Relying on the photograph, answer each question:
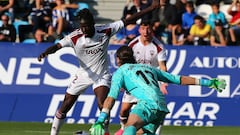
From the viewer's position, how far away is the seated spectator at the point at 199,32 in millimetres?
22219

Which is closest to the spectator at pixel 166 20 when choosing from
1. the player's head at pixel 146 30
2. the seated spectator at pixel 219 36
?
the seated spectator at pixel 219 36

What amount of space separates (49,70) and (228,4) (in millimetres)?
7130

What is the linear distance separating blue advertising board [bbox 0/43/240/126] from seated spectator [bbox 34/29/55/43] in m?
1.72

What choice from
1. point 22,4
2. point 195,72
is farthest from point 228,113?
point 22,4

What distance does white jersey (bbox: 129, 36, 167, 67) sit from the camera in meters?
15.7

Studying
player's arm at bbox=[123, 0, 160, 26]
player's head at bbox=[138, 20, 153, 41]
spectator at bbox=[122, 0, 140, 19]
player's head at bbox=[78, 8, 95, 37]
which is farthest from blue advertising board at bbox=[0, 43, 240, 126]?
player's head at bbox=[78, 8, 95, 37]

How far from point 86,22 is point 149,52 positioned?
87.4 inches

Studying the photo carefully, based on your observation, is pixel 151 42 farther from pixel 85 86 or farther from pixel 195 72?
pixel 195 72

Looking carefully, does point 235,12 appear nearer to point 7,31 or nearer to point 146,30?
point 7,31

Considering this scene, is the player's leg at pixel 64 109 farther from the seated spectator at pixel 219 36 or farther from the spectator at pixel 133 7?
the spectator at pixel 133 7

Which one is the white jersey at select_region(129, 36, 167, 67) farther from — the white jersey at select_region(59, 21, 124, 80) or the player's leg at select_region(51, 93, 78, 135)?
the player's leg at select_region(51, 93, 78, 135)

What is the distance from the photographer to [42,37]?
22.5 m

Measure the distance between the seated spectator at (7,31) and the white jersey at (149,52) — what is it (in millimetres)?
7386

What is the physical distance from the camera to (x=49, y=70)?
2042 centimetres
